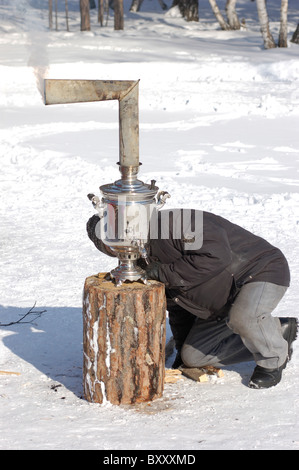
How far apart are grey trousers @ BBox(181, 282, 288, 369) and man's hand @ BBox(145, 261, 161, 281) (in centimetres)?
42

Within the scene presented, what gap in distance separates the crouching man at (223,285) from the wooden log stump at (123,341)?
15cm

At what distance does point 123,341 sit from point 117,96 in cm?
113

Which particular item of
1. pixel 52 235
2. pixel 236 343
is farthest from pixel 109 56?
pixel 236 343

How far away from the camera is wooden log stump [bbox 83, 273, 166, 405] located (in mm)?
3518

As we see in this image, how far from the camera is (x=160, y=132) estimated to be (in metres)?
10.4

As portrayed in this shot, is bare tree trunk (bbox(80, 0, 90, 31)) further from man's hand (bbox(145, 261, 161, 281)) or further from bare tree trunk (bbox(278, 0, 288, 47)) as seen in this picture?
man's hand (bbox(145, 261, 161, 281))

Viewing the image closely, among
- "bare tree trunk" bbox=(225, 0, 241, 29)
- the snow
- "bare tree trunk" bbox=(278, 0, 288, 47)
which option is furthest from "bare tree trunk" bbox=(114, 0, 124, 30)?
"bare tree trunk" bbox=(278, 0, 288, 47)

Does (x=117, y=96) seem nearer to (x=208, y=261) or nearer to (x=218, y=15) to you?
(x=208, y=261)

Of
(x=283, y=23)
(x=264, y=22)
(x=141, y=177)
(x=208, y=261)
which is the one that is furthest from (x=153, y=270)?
(x=283, y=23)

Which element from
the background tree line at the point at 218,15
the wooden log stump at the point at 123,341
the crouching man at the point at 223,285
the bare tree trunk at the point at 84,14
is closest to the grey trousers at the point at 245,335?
the crouching man at the point at 223,285

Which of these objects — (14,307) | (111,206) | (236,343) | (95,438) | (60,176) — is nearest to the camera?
(95,438)

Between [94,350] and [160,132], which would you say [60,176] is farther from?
[94,350]

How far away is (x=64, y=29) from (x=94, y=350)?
1853cm

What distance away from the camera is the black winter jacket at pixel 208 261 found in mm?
3477
